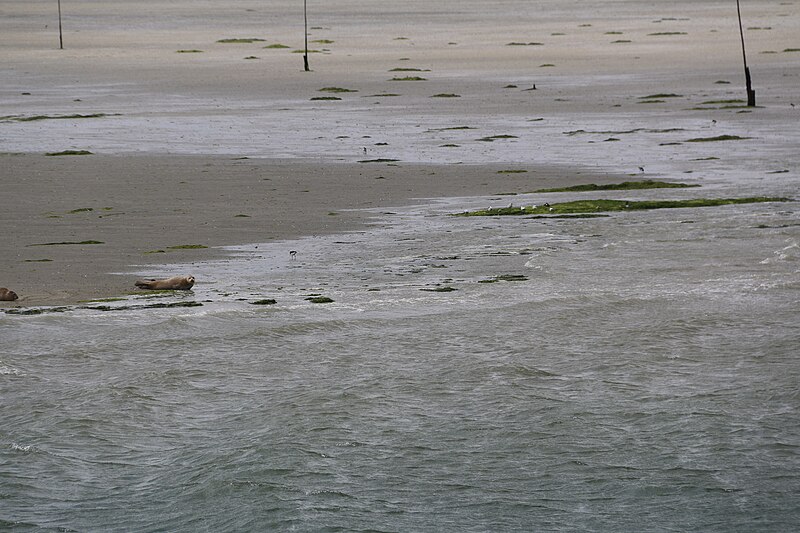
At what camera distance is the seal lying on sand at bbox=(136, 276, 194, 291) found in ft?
33.9

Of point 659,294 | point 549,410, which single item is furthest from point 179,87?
point 549,410

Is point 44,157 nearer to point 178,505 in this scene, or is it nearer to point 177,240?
point 177,240

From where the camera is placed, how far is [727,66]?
4238 cm

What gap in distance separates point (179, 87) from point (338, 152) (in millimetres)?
17973

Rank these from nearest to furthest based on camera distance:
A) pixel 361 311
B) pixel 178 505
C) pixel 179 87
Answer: pixel 178 505 → pixel 361 311 → pixel 179 87

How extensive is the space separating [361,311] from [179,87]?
29.7 meters

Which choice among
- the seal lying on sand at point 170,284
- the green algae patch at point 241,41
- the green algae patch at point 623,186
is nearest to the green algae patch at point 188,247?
the seal lying on sand at point 170,284

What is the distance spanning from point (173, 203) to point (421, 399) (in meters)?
8.39

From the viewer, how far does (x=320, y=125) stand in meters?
26.8

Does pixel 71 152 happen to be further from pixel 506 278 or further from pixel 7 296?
pixel 506 278

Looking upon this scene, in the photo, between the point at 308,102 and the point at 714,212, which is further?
the point at 308,102

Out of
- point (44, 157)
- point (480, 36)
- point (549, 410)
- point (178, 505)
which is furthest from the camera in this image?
point (480, 36)

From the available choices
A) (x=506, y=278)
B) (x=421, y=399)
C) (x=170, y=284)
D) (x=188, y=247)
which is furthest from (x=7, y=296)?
(x=506, y=278)

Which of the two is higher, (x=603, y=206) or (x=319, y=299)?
(x=319, y=299)
